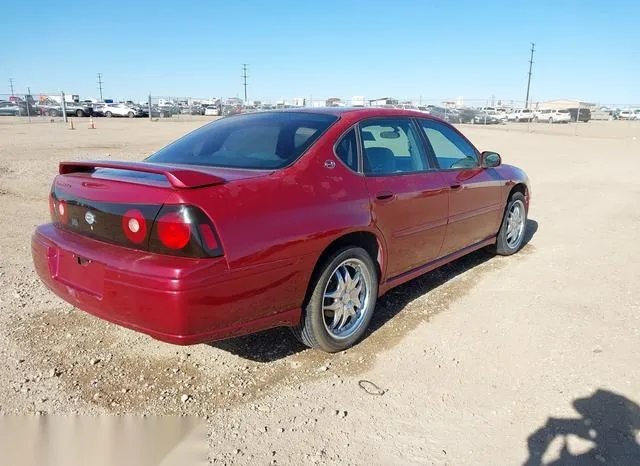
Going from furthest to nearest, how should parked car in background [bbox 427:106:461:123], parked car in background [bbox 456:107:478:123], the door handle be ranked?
1. parked car in background [bbox 456:107:478:123]
2. parked car in background [bbox 427:106:461:123]
3. the door handle

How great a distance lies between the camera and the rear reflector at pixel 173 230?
2.49m

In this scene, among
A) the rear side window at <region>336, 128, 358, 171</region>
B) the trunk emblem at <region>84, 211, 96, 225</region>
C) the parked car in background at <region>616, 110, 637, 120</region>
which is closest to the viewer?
the trunk emblem at <region>84, 211, 96, 225</region>

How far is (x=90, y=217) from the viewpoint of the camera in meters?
2.87

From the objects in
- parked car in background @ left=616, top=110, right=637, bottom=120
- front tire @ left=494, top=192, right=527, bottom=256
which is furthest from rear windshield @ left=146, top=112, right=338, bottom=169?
parked car in background @ left=616, top=110, right=637, bottom=120

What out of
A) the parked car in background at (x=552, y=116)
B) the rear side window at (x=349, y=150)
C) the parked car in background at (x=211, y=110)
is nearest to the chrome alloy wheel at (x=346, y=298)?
the rear side window at (x=349, y=150)

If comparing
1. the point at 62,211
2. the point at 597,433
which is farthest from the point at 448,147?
the point at 62,211

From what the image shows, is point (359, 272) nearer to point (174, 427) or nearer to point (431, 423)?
point (431, 423)

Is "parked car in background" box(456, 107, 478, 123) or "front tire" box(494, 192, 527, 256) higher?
"parked car in background" box(456, 107, 478, 123)

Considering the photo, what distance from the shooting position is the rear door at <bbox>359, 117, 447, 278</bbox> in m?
3.57

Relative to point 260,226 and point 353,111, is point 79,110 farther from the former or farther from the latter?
point 260,226

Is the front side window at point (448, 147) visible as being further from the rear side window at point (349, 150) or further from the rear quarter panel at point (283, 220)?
the rear quarter panel at point (283, 220)

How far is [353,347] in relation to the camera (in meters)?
3.53

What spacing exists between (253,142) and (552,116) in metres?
51.4

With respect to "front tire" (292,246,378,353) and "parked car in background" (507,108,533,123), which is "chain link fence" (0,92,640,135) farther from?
"front tire" (292,246,378,353)
